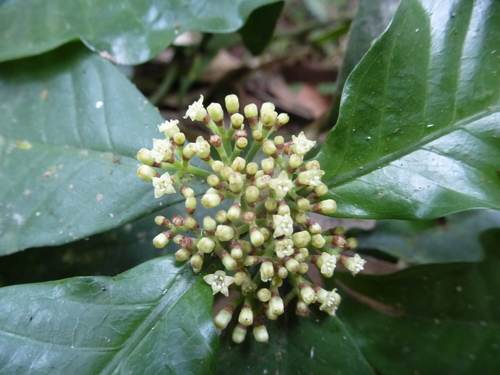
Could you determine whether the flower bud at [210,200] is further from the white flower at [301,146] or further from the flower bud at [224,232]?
the white flower at [301,146]

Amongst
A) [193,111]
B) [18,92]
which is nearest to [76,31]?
[18,92]

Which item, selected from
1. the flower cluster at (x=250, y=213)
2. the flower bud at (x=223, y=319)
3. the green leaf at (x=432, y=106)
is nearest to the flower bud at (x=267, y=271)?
the flower cluster at (x=250, y=213)

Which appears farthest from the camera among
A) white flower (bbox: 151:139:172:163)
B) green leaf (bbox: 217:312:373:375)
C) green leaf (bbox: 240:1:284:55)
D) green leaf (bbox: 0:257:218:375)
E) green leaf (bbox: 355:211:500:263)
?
green leaf (bbox: 355:211:500:263)

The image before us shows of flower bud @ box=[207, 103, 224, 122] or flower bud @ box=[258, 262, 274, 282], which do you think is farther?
flower bud @ box=[207, 103, 224, 122]

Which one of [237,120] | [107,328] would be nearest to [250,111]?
[237,120]

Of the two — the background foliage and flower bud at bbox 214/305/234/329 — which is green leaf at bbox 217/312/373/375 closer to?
the background foliage

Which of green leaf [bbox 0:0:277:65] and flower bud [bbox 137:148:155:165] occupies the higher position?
green leaf [bbox 0:0:277:65]

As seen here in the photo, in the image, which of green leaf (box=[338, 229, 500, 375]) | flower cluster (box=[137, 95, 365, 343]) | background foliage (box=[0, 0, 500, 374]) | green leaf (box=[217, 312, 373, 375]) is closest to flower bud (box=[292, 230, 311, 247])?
flower cluster (box=[137, 95, 365, 343])
